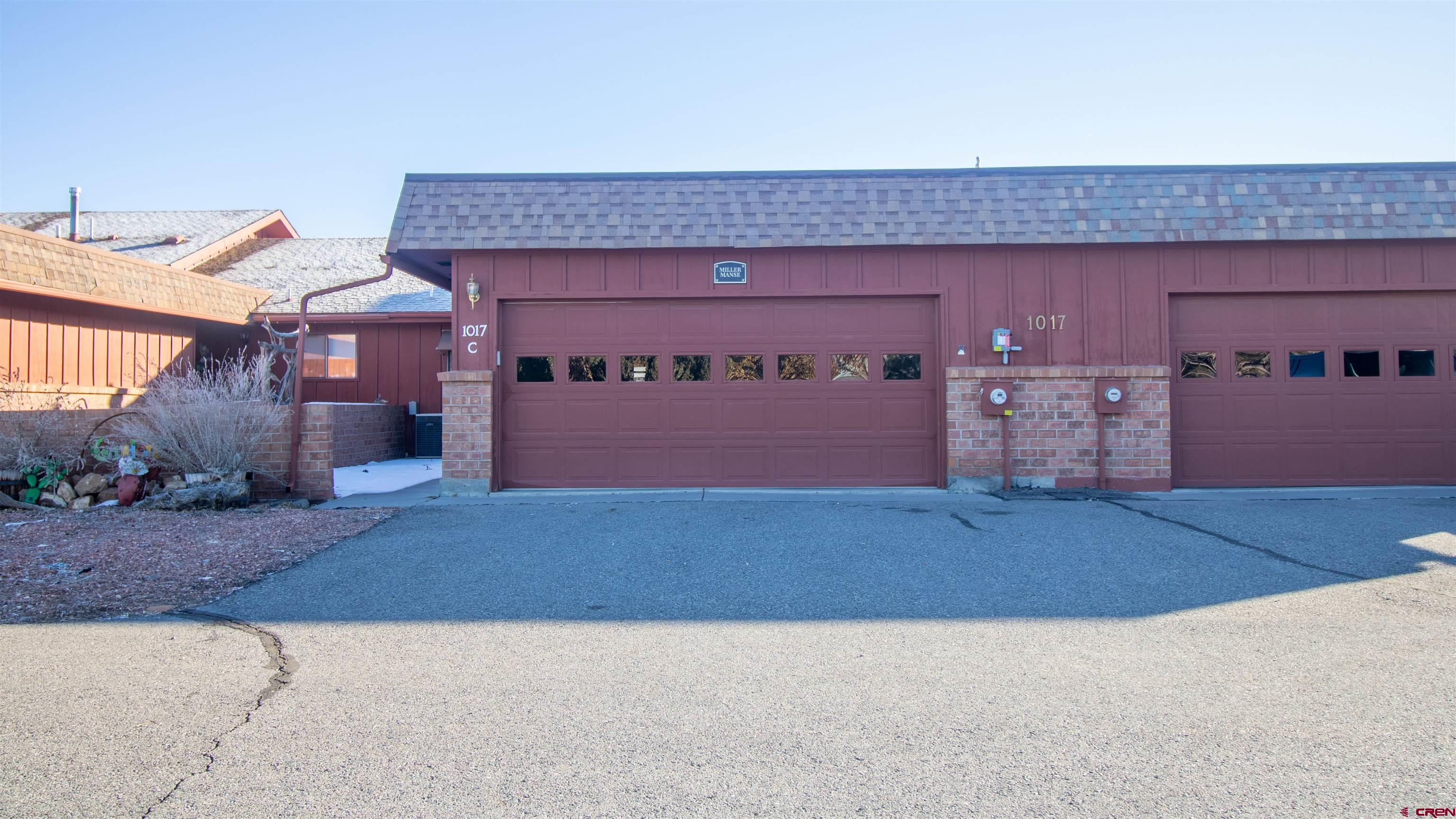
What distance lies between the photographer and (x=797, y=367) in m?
10.7

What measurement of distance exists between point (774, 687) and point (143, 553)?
5783 millimetres

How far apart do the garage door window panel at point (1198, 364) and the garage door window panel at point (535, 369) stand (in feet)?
25.5

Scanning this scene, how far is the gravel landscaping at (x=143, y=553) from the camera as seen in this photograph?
557 centimetres

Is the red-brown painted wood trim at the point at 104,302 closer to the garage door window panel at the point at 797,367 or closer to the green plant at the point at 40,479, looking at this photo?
the green plant at the point at 40,479

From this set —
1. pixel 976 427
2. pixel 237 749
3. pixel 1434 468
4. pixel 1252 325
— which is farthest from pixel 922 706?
pixel 1434 468

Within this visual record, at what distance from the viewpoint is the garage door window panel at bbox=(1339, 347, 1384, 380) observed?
34.5 feet

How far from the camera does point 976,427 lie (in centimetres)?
1036

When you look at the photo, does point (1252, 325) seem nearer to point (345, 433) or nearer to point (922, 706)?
point (922, 706)

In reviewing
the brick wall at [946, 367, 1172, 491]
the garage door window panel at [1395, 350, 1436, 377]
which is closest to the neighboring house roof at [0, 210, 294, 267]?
the brick wall at [946, 367, 1172, 491]

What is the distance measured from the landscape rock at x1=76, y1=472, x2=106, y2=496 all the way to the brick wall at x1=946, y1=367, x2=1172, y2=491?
9.66m

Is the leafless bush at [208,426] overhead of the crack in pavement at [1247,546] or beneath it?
overhead

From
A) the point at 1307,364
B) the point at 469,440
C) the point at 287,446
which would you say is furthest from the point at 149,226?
the point at 1307,364

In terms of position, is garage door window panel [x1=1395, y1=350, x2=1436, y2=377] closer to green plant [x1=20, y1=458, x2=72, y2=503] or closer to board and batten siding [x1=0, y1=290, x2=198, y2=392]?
green plant [x1=20, y1=458, x2=72, y2=503]

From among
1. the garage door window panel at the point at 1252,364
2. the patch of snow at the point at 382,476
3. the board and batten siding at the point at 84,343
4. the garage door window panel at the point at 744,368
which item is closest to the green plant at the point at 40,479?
the patch of snow at the point at 382,476
